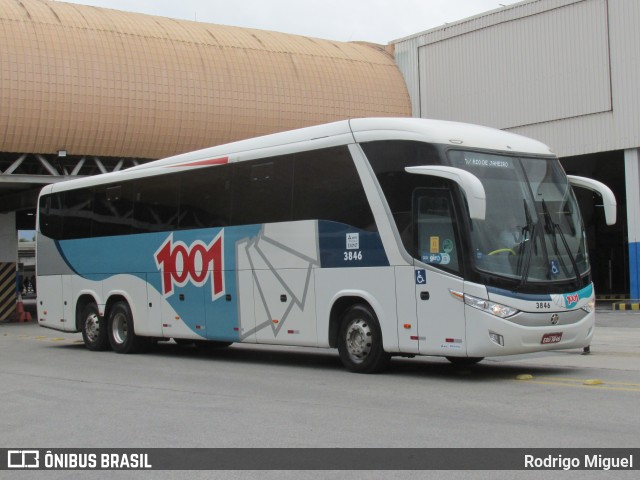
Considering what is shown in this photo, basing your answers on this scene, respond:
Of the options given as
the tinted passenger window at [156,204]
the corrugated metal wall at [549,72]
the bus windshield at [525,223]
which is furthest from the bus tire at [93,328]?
the corrugated metal wall at [549,72]

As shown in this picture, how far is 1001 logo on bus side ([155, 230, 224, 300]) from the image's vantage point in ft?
50.0

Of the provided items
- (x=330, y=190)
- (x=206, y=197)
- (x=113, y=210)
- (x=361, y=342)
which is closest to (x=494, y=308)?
(x=361, y=342)

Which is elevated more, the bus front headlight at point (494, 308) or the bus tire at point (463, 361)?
the bus front headlight at point (494, 308)

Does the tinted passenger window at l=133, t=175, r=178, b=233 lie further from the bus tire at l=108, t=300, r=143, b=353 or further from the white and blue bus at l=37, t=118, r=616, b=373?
the bus tire at l=108, t=300, r=143, b=353

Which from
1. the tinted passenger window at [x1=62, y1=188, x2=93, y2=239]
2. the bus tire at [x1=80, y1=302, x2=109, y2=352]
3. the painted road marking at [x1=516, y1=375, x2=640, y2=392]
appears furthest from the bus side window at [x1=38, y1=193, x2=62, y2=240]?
the painted road marking at [x1=516, y1=375, x2=640, y2=392]

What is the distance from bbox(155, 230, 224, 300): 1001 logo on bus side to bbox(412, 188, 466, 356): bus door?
4561 mm

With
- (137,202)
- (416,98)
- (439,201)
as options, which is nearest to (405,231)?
(439,201)

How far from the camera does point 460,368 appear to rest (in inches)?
525

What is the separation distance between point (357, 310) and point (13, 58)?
2285cm

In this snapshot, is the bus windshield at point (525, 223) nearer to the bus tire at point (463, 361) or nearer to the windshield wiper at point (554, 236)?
the windshield wiper at point (554, 236)

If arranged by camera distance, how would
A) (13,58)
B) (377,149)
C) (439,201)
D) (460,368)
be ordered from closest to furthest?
(439,201) → (377,149) → (460,368) → (13,58)

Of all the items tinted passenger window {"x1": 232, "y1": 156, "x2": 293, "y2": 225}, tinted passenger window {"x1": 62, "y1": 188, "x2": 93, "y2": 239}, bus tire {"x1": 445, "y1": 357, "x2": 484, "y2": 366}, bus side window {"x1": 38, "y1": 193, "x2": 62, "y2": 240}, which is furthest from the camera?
bus side window {"x1": 38, "y1": 193, "x2": 62, "y2": 240}

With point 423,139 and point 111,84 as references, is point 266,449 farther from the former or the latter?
point 111,84

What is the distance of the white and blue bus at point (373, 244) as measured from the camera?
11.2 meters
